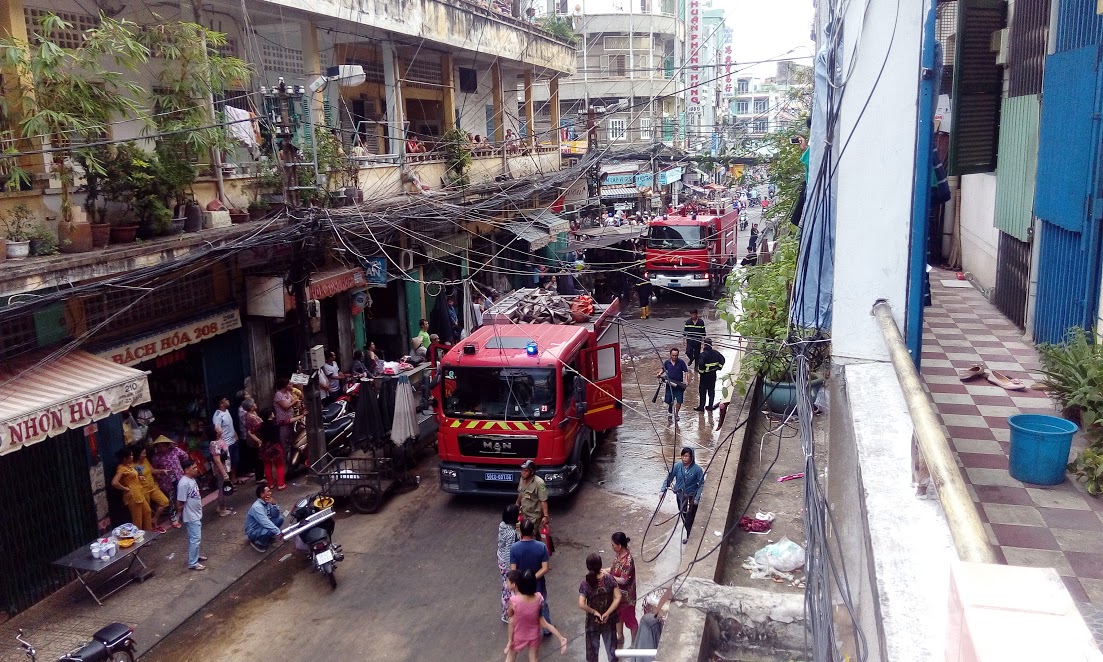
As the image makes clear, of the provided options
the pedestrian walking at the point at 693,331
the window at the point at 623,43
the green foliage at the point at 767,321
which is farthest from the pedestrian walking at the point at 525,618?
the window at the point at 623,43

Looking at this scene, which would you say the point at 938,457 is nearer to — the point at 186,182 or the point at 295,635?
the point at 295,635

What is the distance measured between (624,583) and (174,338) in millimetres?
7209

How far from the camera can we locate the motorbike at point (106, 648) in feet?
23.4

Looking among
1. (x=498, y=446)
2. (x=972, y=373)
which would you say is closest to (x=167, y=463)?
(x=498, y=446)

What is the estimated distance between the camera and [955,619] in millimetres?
1799

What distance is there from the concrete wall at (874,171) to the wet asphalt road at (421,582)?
107 inches

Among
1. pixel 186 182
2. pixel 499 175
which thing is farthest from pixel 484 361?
pixel 499 175

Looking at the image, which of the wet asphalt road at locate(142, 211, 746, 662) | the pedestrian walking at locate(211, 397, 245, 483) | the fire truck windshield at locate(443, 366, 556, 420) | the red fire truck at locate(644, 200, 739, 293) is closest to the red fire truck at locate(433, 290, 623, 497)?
the fire truck windshield at locate(443, 366, 556, 420)

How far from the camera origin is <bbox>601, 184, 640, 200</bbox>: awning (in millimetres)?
40312

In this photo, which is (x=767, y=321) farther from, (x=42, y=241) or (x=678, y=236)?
(x=678, y=236)

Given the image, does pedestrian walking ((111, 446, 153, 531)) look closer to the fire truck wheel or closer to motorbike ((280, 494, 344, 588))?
motorbike ((280, 494, 344, 588))

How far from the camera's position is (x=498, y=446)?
10.9 metres

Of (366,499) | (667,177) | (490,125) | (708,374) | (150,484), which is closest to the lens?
(150,484)

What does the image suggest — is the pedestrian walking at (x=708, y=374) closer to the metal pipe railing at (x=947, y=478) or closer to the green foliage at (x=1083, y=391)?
the green foliage at (x=1083, y=391)
